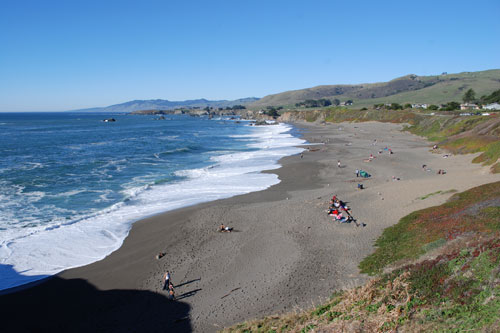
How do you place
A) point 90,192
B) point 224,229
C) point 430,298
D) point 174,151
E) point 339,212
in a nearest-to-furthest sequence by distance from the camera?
point 430,298 < point 224,229 < point 339,212 < point 90,192 < point 174,151

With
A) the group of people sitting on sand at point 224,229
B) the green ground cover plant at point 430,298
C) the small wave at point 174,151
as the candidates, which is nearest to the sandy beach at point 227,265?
the group of people sitting on sand at point 224,229

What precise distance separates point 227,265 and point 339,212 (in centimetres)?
871

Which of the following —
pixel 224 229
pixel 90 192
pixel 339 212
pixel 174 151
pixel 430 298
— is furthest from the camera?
pixel 174 151

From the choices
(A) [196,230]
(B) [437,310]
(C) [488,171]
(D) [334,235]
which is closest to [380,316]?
(B) [437,310]

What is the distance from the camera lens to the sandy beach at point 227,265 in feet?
38.9

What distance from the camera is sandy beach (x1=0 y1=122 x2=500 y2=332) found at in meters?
11.9

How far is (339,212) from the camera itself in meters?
20.5

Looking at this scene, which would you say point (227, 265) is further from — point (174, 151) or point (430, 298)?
point (174, 151)

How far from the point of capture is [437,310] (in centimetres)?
805

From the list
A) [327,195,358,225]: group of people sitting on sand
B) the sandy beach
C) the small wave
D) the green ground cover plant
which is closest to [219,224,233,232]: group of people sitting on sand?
the sandy beach

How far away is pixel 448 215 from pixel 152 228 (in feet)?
55.0

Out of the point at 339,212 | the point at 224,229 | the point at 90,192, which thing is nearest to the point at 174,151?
the point at 90,192

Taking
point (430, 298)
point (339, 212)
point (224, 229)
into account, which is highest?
point (430, 298)

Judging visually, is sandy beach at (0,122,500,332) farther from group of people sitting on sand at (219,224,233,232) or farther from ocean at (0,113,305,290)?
ocean at (0,113,305,290)
